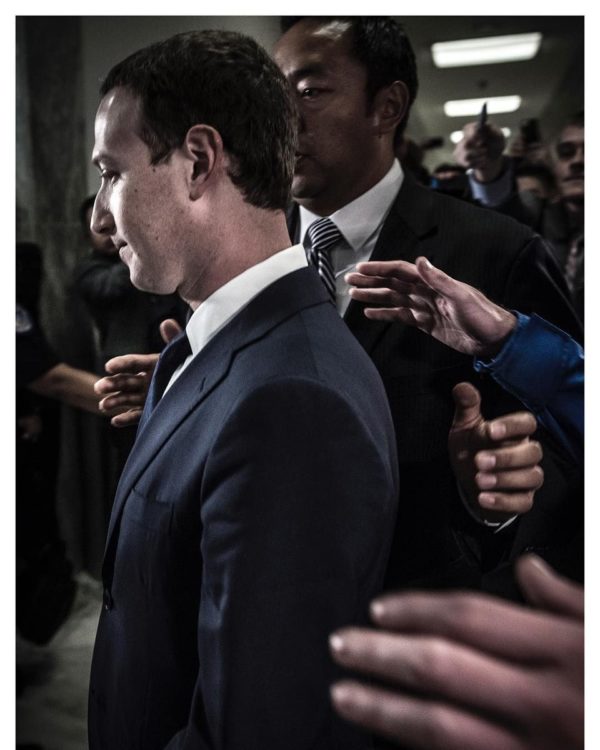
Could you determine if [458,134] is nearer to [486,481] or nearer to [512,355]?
[512,355]

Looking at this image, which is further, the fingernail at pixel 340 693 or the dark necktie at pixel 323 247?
the dark necktie at pixel 323 247

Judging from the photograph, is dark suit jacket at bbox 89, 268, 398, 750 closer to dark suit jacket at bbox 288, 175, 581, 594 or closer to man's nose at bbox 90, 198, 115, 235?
dark suit jacket at bbox 288, 175, 581, 594

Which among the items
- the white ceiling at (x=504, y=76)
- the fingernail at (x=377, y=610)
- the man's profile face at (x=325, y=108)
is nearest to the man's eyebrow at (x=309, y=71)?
the man's profile face at (x=325, y=108)

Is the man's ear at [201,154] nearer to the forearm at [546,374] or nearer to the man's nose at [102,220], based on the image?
the man's nose at [102,220]

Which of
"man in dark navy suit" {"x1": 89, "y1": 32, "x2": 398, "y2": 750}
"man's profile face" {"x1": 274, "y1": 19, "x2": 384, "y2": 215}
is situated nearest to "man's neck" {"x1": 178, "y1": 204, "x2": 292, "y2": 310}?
"man in dark navy suit" {"x1": 89, "y1": 32, "x2": 398, "y2": 750}

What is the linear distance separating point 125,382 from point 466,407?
1.42 feet

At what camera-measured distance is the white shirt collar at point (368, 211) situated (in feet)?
2.99

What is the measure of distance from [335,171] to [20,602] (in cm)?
68

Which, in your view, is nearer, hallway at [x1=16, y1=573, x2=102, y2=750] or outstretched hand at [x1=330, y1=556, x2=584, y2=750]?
outstretched hand at [x1=330, y1=556, x2=584, y2=750]

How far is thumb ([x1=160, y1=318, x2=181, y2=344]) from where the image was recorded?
0.93 metres

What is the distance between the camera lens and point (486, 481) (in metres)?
0.87

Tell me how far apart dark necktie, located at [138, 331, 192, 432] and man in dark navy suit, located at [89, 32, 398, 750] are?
4 cm
